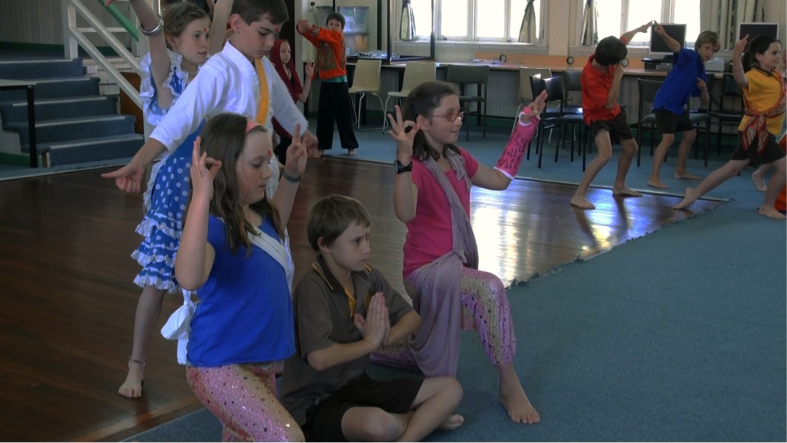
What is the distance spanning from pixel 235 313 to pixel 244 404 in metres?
0.24

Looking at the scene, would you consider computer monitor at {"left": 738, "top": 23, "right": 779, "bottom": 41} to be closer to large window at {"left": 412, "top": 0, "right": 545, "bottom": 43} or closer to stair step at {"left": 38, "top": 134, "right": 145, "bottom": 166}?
large window at {"left": 412, "top": 0, "right": 545, "bottom": 43}

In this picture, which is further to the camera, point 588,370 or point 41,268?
point 41,268

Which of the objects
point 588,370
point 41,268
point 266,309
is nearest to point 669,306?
point 588,370

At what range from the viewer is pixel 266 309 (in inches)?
93.4

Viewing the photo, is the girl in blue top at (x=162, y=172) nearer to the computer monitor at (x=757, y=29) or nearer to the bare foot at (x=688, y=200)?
the bare foot at (x=688, y=200)

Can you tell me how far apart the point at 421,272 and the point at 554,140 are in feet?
25.4

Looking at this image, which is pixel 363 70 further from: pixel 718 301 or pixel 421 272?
pixel 421 272

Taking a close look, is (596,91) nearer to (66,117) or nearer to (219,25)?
(219,25)

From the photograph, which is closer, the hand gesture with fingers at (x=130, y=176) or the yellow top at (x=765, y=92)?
the hand gesture with fingers at (x=130, y=176)

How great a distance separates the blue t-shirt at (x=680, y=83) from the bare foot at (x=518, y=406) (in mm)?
5163

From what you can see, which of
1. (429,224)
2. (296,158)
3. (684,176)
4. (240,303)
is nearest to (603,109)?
(684,176)

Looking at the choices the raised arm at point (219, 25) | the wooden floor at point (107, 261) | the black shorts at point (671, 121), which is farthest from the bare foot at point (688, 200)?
the raised arm at point (219, 25)

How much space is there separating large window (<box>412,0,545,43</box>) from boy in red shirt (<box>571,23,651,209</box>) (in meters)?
5.02

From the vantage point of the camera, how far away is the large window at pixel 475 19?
11.8 m
